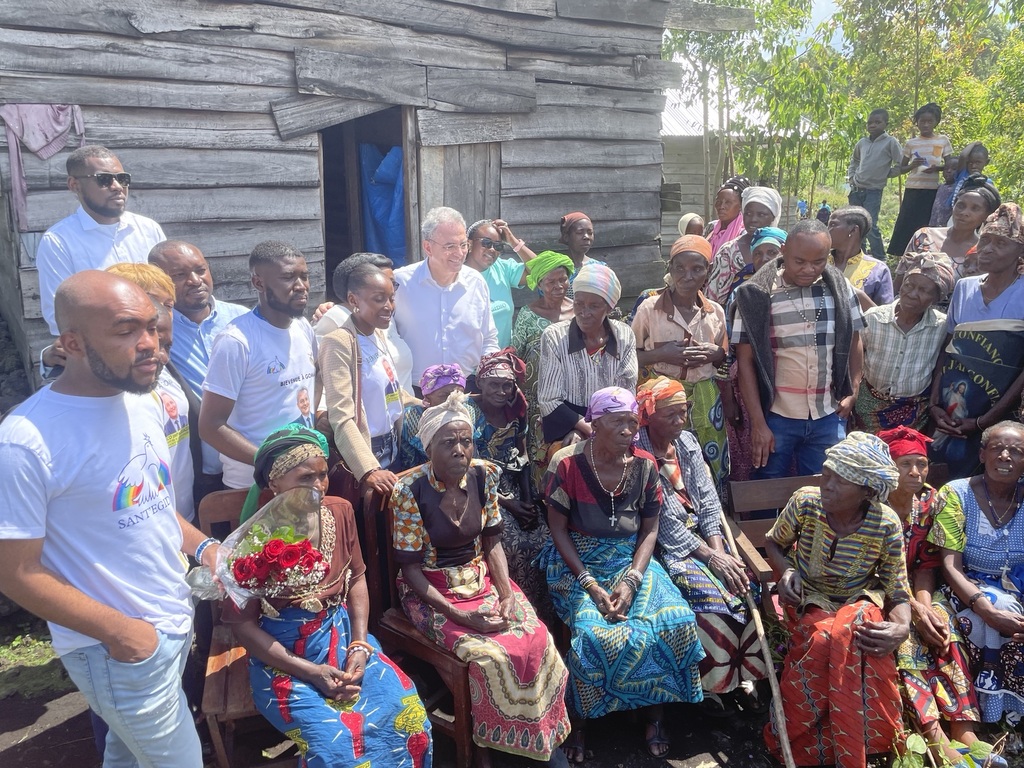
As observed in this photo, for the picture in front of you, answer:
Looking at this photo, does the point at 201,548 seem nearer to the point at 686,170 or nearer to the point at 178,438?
the point at 178,438

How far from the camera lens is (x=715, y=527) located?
3.97 m

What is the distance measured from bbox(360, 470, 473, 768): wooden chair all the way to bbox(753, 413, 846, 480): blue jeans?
7.20ft

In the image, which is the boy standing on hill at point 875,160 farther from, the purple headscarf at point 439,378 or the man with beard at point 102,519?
the man with beard at point 102,519

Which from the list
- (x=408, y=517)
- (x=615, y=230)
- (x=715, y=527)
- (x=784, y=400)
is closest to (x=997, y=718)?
(x=715, y=527)

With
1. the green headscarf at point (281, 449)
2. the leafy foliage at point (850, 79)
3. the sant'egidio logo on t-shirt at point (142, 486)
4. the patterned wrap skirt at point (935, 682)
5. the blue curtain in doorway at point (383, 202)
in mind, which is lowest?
the patterned wrap skirt at point (935, 682)

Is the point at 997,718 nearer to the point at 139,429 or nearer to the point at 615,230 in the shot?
the point at 139,429

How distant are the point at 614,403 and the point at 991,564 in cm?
202

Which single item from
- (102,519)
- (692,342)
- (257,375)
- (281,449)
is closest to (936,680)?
(692,342)

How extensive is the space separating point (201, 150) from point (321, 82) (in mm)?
996

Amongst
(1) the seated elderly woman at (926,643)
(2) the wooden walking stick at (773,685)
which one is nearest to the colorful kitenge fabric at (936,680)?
(1) the seated elderly woman at (926,643)

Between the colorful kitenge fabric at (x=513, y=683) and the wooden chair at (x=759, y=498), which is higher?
the wooden chair at (x=759, y=498)

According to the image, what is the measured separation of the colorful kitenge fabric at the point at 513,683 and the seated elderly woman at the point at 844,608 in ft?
3.40

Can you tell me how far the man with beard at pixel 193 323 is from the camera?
3.47 metres

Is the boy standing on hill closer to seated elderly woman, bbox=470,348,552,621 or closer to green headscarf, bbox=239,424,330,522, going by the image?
seated elderly woman, bbox=470,348,552,621
